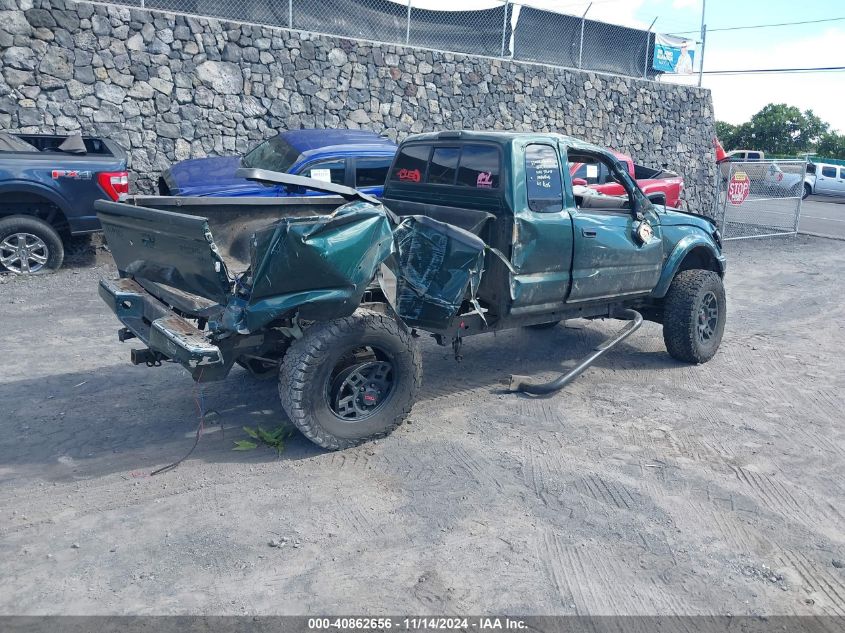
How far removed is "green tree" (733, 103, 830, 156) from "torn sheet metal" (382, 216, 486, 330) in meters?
45.9

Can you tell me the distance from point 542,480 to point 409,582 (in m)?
1.38

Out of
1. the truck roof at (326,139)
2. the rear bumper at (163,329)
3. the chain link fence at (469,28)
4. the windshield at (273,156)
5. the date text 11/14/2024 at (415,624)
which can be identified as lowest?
the date text 11/14/2024 at (415,624)

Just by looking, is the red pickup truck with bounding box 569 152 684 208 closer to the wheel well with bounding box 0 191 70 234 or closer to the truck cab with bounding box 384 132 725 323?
the truck cab with bounding box 384 132 725 323

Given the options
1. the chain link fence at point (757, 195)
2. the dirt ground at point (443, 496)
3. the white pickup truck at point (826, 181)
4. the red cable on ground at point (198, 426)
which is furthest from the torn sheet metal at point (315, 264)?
the white pickup truck at point (826, 181)

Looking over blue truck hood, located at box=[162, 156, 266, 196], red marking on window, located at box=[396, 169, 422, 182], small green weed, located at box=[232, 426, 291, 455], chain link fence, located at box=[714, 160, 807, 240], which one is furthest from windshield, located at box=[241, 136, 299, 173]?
chain link fence, located at box=[714, 160, 807, 240]

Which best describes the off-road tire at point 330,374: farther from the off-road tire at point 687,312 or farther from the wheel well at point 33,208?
the wheel well at point 33,208

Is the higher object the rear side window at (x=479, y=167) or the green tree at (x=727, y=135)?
the green tree at (x=727, y=135)

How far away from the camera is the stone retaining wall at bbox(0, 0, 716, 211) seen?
11.5m

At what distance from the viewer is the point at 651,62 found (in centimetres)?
1920

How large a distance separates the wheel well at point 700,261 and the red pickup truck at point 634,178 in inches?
88.0

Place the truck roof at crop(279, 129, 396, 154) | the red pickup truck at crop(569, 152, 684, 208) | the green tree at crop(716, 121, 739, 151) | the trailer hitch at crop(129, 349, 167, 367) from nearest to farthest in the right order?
1. the trailer hitch at crop(129, 349, 167, 367)
2. the truck roof at crop(279, 129, 396, 154)
3. the red pickup truck at crop(569, 152, 684, 208)
4. the green tree at crop(716, 121, 739, 151)

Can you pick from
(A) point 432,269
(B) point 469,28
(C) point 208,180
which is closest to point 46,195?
(C) point 208,180

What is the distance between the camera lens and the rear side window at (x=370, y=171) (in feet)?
34.0

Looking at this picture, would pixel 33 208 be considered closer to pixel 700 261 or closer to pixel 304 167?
pixel 304 167
